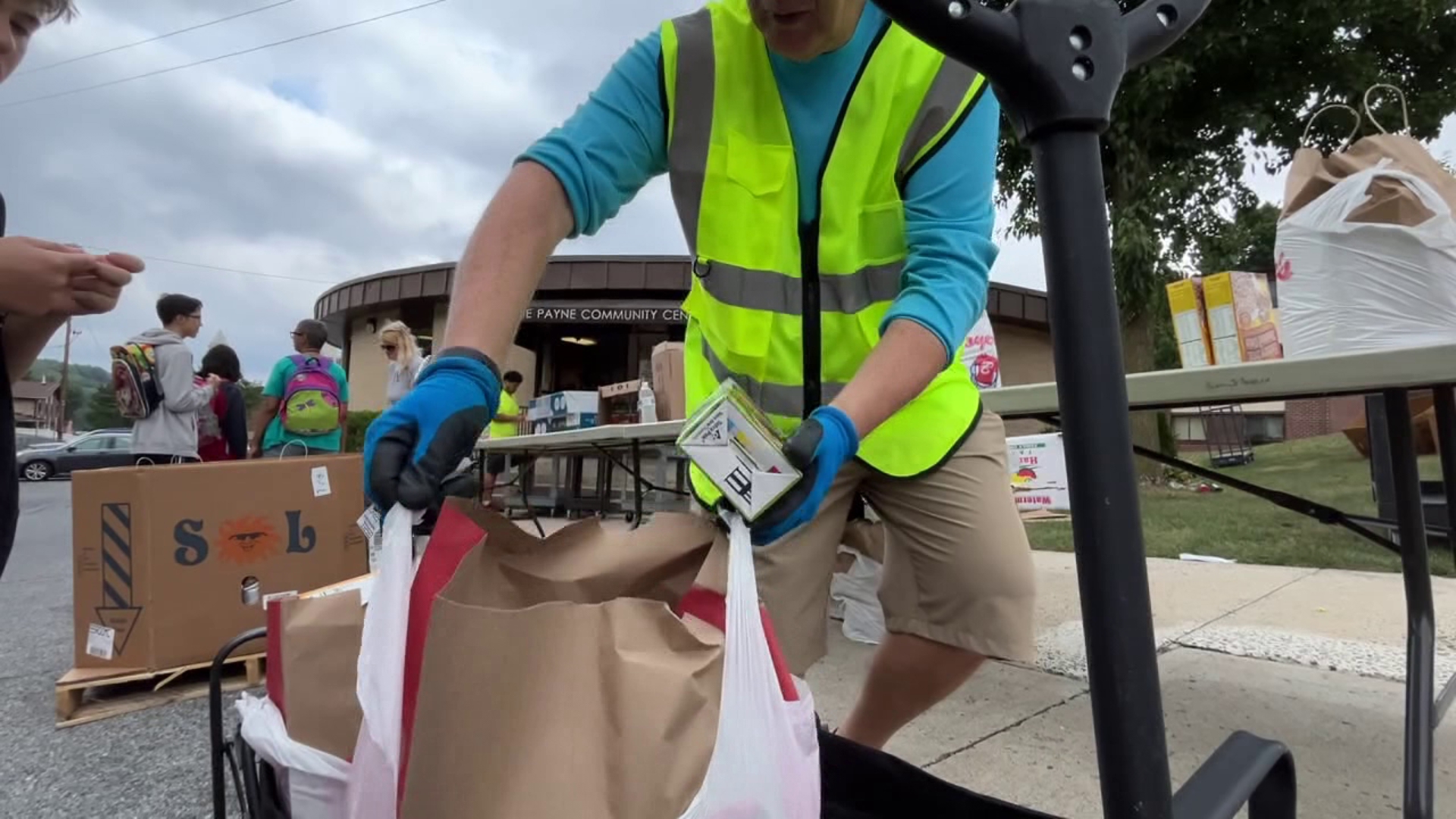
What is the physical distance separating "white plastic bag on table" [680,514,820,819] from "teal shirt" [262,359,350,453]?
15.0 feet

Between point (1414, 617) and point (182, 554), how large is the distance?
129 inches

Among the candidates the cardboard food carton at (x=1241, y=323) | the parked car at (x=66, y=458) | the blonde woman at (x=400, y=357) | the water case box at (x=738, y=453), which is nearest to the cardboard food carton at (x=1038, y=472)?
the cardboard food carton at (x=1241, y=323)

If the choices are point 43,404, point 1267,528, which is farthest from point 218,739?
point 43,404

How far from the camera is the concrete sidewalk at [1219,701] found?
6.05 feet

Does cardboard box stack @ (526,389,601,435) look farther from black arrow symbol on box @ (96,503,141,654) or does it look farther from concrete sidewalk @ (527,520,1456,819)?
black arrow symbol on box @ (96,503,141,654)

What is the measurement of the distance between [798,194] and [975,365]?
300 cm

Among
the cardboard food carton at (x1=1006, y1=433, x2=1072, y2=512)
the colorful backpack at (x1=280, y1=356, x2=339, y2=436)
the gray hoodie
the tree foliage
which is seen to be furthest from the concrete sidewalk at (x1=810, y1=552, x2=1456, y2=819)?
the tree foliage

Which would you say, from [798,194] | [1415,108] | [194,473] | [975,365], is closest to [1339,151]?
[798,194]

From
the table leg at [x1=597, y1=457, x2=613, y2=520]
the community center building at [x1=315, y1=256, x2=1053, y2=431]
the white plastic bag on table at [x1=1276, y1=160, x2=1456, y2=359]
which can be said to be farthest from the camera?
the community center building at [x1=315, y1=256, x2=1053, y2=431]

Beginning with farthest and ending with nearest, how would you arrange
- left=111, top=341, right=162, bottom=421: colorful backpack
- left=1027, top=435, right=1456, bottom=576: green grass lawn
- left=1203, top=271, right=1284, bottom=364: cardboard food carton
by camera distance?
left=1027, top=435, right=1456, bottom=576: green grass lawn
left=111, top=341, right=162, bottom=421: colorful backpack
left=1203, top=271, right=1284, bottom=364: cardboard food carton

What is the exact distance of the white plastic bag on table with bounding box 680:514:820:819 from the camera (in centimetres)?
58

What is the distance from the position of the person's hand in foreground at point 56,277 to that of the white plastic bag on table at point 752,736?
871 millimetres

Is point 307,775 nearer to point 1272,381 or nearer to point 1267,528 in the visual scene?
point 1272,381

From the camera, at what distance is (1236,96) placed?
25.9 ft
